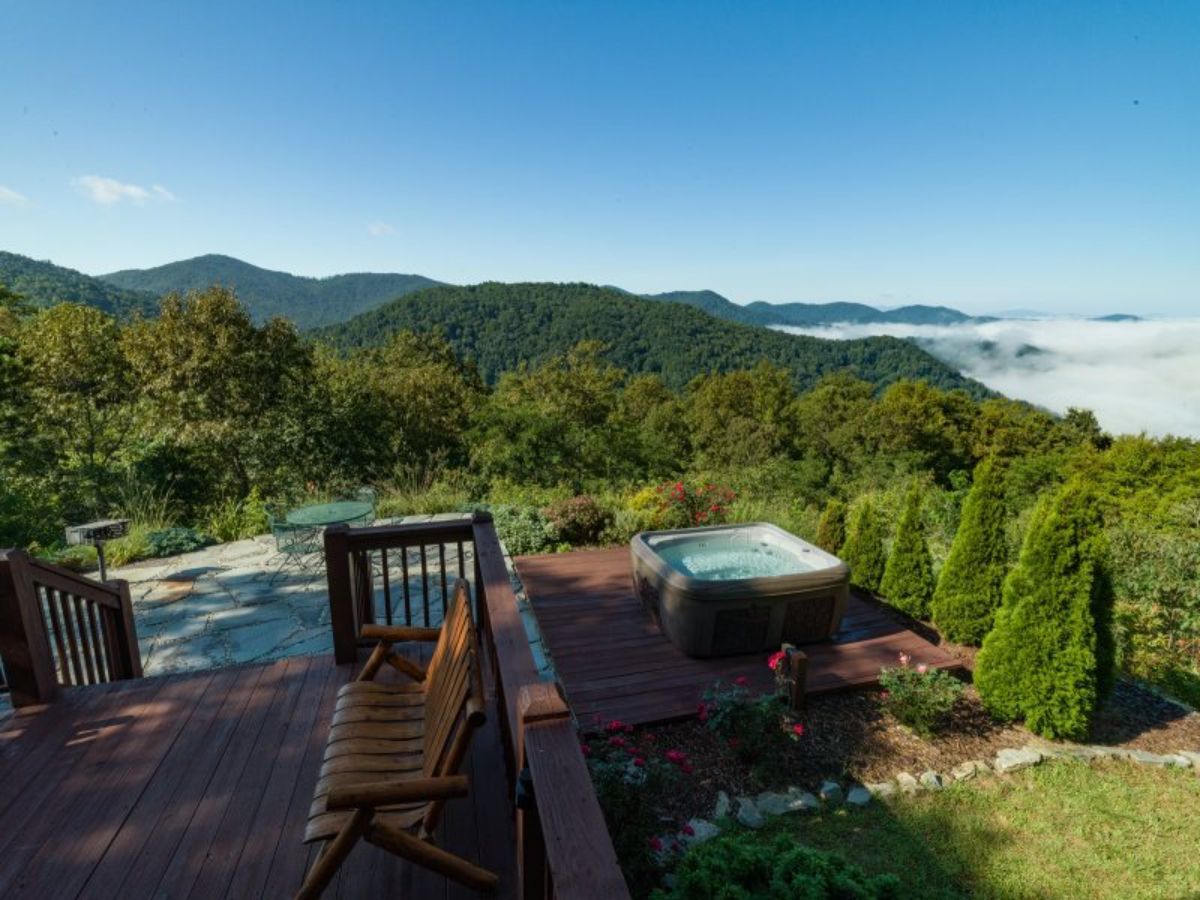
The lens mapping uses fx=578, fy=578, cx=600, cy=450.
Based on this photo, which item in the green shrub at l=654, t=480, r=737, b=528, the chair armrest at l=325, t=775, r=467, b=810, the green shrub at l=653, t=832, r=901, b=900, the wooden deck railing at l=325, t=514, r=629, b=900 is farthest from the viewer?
the green shrub at l=654, t=480, r=737, b=528

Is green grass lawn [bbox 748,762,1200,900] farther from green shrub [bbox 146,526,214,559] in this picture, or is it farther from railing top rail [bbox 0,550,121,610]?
green shrub [bbox 146,526,214,559]

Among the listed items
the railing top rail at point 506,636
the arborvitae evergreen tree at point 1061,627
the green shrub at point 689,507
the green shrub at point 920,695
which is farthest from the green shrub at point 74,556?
the arborvitae evergreen tree at point 1061,627

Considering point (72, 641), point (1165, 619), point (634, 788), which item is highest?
point (72, 641)

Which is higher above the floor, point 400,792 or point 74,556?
point 400,792

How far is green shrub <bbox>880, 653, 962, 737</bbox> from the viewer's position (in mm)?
3865

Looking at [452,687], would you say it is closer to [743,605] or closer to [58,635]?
[58,635]

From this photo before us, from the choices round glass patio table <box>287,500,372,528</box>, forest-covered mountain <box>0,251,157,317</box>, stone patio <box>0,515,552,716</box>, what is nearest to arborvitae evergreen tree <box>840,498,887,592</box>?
stone patio <box>0,515,552,716</box>

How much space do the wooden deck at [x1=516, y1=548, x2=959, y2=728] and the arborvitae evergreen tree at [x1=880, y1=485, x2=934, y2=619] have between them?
0.70ft

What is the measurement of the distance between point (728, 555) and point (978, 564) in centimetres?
229

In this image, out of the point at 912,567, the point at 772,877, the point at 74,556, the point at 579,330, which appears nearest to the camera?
the point at 772,877

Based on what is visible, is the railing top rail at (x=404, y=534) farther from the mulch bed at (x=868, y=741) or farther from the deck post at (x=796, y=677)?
the deck post at (x=796, y=677)

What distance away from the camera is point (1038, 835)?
3.11m

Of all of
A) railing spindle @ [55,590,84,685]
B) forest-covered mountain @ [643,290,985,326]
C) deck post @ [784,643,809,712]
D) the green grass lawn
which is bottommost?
the green grass lawn

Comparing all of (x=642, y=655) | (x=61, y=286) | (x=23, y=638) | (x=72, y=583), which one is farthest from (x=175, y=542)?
(x=61, y=286)
